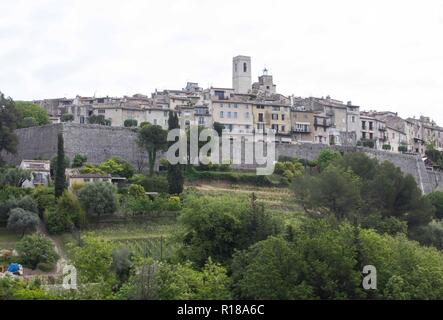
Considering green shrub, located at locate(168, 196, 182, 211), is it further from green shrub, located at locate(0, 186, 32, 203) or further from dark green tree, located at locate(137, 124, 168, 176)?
dark green tree, located at locate(137, 124, 168, 176)

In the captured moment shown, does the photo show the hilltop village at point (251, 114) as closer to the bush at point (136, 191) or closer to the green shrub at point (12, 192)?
the bush at point (136, 191)

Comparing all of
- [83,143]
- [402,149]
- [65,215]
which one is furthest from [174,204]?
[402,149]

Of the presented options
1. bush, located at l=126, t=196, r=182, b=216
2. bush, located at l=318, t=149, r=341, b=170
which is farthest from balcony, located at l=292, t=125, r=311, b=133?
bush, located at l=126, t=196, r=182, b=216

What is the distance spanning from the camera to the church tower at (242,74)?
100688mm

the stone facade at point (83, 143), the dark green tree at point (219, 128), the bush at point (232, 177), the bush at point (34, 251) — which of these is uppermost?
the dark green tree at point (219, 128)

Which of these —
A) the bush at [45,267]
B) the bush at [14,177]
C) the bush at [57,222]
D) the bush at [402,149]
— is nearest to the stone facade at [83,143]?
the bush at [14,177]

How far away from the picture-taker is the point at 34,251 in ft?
150

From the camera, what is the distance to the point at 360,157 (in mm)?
64688

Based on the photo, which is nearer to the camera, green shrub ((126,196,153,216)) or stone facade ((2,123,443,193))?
green shrub ((126,196,153,216))

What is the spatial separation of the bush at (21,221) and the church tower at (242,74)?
2039 inches

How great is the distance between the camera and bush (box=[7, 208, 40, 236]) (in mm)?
51062

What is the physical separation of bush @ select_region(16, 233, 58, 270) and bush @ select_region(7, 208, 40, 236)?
4.22m
